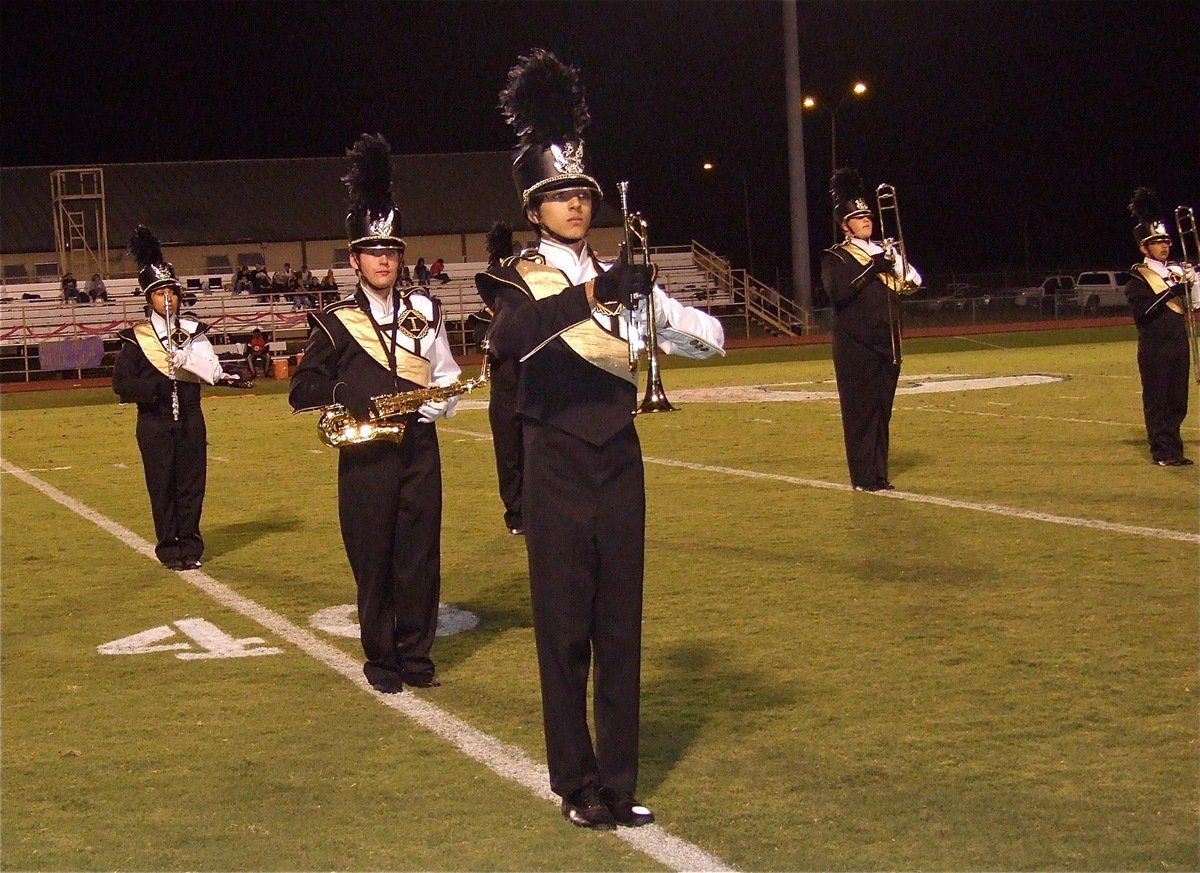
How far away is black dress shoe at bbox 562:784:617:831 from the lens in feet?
15.5

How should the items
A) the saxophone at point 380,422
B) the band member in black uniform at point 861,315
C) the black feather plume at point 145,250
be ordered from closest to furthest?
1. the saxophone at point 380,422
2. the black feather plume at point 145,250
3. the band member in black uniform at point 861,315

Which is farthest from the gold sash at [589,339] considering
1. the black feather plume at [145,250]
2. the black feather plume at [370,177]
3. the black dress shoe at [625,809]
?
the black feather plume at [145,250]

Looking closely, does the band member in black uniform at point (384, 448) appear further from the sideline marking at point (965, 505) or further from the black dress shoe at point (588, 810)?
the sideline marking at point (965, 505)

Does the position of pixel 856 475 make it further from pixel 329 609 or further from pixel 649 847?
pixel 649 847

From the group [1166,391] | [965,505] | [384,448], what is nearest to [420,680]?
[384,448]

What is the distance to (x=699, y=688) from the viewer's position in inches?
251

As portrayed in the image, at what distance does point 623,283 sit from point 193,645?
13.0 ft

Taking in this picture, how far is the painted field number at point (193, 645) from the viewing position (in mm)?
7332

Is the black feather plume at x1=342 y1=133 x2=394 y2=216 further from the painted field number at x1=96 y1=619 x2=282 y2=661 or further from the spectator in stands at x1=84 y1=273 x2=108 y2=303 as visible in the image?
the spectator in stands at x1=84 y1=273 x2=108 y2=303

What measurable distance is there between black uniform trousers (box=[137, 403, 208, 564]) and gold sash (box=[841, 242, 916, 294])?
15.4 feet

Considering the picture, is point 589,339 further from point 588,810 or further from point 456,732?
point 456,732

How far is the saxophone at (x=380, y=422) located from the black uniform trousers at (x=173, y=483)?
11.5 feet

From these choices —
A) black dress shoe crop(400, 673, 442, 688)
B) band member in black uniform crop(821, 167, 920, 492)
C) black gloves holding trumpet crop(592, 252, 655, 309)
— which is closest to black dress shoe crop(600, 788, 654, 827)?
black gloves holding trumpet crop(592, 252, 655, 309)

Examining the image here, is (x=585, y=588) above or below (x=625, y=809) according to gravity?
above
